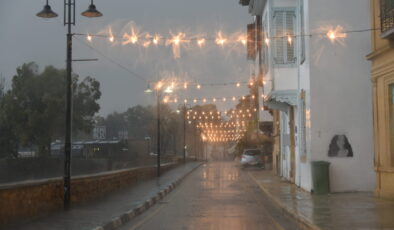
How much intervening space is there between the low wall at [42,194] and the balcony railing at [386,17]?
10186 mm

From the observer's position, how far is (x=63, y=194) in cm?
1605

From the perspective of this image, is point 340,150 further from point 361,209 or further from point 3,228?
point 3,228

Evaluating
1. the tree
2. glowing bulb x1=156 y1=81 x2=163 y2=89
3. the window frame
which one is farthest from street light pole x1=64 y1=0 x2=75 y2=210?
the tree

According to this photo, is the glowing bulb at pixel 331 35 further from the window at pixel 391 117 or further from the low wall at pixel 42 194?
the low wall at pixel 42 194

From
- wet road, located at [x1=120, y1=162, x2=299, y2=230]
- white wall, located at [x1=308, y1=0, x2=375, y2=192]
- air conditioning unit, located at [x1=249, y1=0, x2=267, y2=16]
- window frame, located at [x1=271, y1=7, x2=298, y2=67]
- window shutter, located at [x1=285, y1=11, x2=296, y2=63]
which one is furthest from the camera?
air conditioning unit, located at [x1=249, y1=0, x2=267, y2=16]

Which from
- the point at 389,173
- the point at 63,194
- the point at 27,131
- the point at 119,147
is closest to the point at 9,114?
the point at 27,131

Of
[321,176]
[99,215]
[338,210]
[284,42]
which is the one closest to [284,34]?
[284,42]

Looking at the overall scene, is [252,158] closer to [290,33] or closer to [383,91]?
[290,33]

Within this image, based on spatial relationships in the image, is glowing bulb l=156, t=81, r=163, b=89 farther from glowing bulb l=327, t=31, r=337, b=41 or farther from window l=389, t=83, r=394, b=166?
window l=389, t=83, r=394, b=166

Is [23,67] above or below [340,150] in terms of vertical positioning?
above

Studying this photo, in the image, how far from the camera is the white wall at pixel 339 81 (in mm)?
20656

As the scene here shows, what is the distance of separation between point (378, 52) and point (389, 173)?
3682mm

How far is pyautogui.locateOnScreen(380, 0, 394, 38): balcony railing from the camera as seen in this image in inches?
630

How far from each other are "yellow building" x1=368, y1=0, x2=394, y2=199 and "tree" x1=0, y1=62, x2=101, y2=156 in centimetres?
4227
